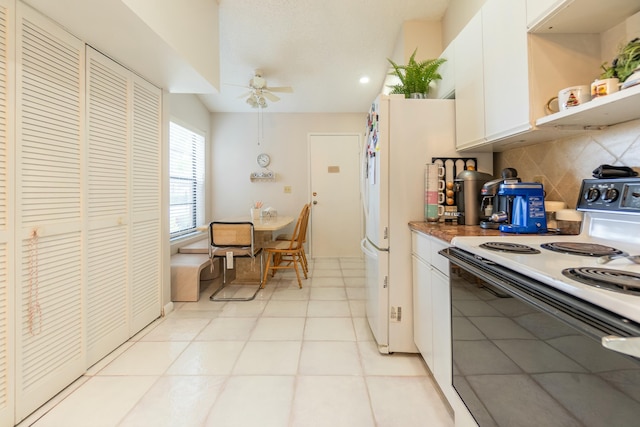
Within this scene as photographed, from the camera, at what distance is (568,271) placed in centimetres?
70

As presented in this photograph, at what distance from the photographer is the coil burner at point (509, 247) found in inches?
37.3

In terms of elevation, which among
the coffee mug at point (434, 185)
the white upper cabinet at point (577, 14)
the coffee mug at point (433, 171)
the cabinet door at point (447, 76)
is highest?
the cabinet door at point (447, 76)

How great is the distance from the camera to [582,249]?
3.10 feet

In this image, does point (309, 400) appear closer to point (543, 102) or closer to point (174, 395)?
point (174, 395)

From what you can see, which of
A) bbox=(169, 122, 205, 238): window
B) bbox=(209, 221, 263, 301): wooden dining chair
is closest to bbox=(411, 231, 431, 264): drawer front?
bbox=(209, 221, 263, 301): wooden dining chair

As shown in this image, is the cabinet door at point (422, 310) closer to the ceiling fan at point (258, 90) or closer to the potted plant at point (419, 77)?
the potted plant at point (419, 77)

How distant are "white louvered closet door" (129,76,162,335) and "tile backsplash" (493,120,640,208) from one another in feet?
8.62

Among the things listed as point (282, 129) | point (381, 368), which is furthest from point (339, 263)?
point (381, 368)

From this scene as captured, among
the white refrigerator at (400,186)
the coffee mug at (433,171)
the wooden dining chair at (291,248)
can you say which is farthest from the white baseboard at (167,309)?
the coffee mug at (433,171)

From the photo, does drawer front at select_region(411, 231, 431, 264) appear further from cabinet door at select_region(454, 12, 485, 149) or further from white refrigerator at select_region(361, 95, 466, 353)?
cabinet door at select_region(454, 12, 485, 149)

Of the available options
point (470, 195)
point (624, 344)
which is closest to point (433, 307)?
point (470, 195)

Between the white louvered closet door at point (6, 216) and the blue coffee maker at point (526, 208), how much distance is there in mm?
2263

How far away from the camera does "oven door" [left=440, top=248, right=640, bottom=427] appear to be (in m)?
0.52

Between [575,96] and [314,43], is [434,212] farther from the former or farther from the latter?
[314,43]
